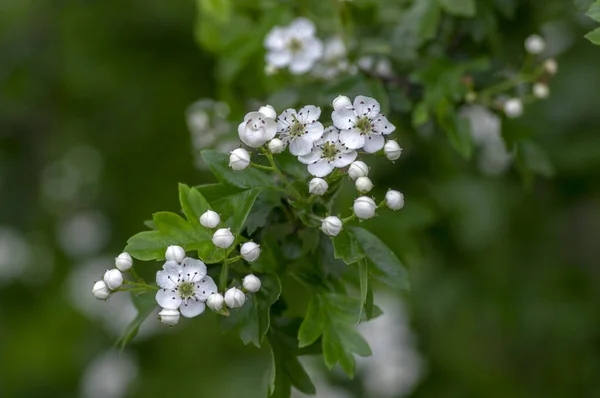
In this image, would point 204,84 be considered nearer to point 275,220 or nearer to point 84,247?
point 84,247

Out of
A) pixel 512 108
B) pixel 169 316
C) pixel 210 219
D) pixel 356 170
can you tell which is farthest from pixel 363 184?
pixel 512 108

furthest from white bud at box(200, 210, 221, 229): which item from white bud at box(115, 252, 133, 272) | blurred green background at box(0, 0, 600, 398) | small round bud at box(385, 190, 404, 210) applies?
blurred green background at box(0, 0, 600, 398)

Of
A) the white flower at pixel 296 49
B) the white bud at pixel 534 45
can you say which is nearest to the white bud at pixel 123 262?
the white flower at pixel 296 49

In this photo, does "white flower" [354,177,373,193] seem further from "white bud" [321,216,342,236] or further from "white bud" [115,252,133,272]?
"white bud" [115,252,133,272]

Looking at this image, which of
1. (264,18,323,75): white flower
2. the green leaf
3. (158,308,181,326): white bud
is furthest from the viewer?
(264,18,323,75): white flower

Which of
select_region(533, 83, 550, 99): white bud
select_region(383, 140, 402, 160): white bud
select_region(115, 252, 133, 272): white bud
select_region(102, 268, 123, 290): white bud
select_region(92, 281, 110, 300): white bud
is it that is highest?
select_region(383, 140, 402, 160): white bud

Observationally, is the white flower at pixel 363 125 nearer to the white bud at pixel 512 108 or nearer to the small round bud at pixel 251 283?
the small round bud at pixel 251 283
